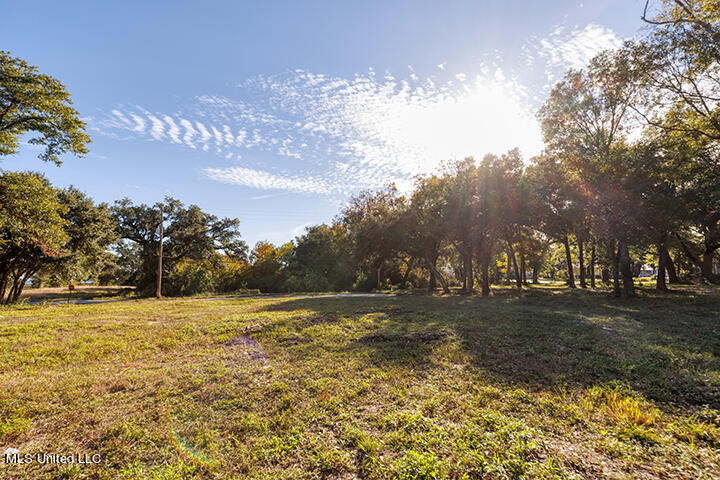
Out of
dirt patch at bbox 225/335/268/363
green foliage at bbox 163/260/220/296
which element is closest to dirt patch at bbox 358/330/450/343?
dirt patch at bbox 225/335/268/363

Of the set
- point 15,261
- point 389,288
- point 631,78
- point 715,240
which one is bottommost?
point 389,288

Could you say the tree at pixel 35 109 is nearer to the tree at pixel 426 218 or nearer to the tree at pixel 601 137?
the tree at pixel 426 218

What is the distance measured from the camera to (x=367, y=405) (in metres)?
4.14

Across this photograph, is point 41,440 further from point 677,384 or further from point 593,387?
point 677,384

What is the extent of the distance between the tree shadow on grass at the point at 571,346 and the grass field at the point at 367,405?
6 centimetres

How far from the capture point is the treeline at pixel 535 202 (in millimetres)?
12750

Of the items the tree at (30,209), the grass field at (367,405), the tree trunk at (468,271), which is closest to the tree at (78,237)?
the tree at (30,209)

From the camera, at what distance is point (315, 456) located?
3.01 meters

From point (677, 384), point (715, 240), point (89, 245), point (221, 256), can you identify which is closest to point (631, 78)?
point (677, 384)

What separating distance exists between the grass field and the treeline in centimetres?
1093

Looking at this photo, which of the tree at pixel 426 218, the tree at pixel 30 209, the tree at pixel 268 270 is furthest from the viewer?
the tree at pixel 268 270

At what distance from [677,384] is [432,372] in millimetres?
4107

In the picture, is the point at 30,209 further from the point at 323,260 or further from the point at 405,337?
the point at 323,260

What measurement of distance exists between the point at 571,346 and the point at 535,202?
1716 cm
